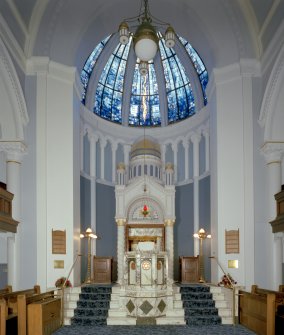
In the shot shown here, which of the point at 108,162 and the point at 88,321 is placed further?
the point at 108,162

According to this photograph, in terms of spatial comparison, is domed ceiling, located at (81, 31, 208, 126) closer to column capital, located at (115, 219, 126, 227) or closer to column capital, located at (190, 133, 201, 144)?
column capital, located at (190, 133, 201, 144)

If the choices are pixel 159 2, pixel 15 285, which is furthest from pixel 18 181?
pixel 159 2

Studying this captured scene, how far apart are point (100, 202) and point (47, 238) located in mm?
5951

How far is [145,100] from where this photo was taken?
22.7 m

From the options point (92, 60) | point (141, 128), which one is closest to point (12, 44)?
point (92, 60)

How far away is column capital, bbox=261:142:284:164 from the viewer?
14086 mm

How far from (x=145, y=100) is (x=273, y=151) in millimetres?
9629

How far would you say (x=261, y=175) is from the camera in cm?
1480

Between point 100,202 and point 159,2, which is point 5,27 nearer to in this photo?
point 159,2

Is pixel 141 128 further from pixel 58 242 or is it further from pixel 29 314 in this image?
pixel 29 314

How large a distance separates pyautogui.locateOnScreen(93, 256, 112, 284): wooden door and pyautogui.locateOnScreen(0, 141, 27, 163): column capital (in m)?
5.17

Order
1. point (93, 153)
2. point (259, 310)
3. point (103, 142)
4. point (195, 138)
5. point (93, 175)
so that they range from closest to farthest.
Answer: point (259, 310) < point (93, 175) < point (93, 153) < point (195, 138) < point (103, 142)

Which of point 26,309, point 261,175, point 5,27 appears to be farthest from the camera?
point 261,175

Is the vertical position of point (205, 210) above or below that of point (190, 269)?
above
